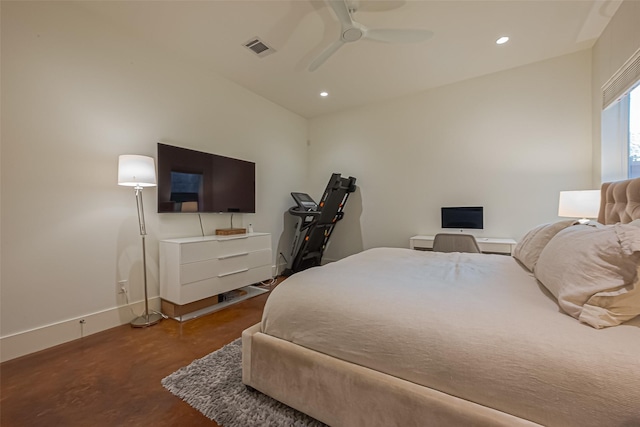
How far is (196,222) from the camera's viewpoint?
118 inches

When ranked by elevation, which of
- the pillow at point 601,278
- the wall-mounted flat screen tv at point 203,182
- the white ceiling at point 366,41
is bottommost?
the pillow at point 601,278

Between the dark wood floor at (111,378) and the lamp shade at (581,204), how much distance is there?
3.10m

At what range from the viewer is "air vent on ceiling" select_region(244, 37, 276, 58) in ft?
8.46

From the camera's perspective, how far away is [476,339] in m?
0.85

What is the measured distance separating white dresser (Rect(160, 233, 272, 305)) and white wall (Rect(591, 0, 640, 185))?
3836mm

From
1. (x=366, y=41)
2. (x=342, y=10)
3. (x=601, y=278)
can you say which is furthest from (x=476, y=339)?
(x=366, y=41)

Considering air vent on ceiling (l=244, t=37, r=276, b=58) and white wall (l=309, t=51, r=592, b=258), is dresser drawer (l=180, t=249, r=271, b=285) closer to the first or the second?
white wall (l=309, t=51, r=592, b=258)

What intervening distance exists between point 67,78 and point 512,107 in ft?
15.4

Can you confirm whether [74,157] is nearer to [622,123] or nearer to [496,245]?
[496,245]

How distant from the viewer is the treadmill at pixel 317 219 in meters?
3.41

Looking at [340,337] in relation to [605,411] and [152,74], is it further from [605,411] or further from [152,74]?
[152,74]

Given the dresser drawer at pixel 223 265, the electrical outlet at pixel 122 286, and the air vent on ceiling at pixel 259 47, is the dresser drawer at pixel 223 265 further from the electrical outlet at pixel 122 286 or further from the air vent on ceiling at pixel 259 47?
the air vent on ceiling at pixel 259 47

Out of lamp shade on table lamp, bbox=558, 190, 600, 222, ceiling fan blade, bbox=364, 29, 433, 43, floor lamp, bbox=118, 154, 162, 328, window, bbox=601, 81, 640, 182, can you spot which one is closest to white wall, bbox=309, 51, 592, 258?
window, bbox=601, 81, 640, 182

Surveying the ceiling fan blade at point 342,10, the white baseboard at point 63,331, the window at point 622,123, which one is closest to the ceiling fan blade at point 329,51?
the ceiling fan blade at point 342,10
